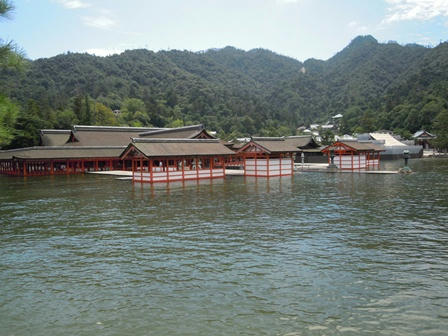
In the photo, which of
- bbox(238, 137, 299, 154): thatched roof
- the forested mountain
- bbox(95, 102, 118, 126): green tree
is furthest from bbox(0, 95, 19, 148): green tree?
bbox(95, 102, 118, 126): green tree

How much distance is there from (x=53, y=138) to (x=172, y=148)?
29.4m

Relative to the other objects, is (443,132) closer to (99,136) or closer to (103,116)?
(99,136)

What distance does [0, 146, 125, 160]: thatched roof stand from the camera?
46.8 m

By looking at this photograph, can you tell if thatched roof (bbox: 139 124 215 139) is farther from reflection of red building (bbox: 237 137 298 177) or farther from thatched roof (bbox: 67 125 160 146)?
reflection of red building (bbox: 237 137 298 177)

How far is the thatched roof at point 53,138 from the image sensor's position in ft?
184

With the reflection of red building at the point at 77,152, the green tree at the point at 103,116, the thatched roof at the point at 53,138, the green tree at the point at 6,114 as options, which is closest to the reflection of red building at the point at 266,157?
the reflection of red building at the point at 77,152

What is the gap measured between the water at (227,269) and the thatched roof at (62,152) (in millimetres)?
26591

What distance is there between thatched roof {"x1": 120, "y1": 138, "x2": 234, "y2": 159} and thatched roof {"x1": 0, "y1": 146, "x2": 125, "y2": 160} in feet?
51.6

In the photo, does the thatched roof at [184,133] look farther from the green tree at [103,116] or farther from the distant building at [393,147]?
the distant building at [393,147]

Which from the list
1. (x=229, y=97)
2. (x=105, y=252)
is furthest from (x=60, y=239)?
(x=229, y=97)

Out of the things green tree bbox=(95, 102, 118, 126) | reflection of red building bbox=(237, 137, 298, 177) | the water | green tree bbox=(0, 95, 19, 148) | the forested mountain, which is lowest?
the water

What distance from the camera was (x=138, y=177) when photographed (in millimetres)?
37062

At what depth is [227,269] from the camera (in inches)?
442

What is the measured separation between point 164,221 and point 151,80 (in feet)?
521
